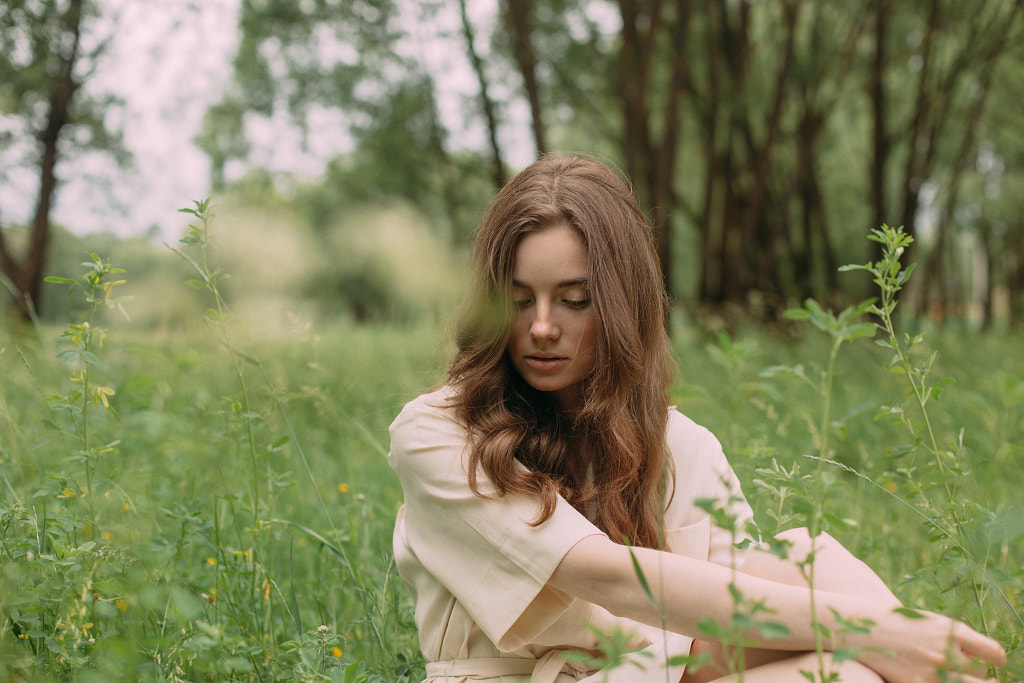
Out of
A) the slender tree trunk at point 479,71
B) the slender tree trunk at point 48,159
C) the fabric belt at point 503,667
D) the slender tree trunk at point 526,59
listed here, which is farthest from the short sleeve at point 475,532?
the slender tree trunk at point 48,159

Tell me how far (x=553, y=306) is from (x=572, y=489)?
405 mm

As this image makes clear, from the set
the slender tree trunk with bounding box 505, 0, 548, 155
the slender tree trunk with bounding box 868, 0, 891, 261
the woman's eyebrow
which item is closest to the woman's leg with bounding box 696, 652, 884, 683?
the woman's eyebrow

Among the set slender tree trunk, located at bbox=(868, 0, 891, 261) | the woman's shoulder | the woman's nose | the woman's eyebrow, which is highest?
slender tree trunk, located at bbox=(868, 0, 891, 261)

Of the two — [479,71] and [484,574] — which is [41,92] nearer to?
[479,71]

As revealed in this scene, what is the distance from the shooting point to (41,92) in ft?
18.7

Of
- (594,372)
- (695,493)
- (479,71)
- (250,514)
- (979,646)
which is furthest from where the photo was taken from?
(479,71)

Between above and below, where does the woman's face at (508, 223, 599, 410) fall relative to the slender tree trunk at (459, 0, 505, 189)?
below

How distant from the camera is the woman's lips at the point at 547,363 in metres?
1.63

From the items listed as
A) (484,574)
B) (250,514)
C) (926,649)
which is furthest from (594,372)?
(250,514)

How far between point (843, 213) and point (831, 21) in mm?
8323

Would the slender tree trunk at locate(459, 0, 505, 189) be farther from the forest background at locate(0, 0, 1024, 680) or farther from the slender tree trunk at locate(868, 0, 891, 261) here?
the slender tree trunk at locate(868, 0, 891, 261)

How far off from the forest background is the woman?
174 mm

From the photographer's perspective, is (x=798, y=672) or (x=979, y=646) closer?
(x=979, y=646)

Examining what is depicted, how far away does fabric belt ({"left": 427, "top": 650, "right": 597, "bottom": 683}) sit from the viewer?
154 cm
